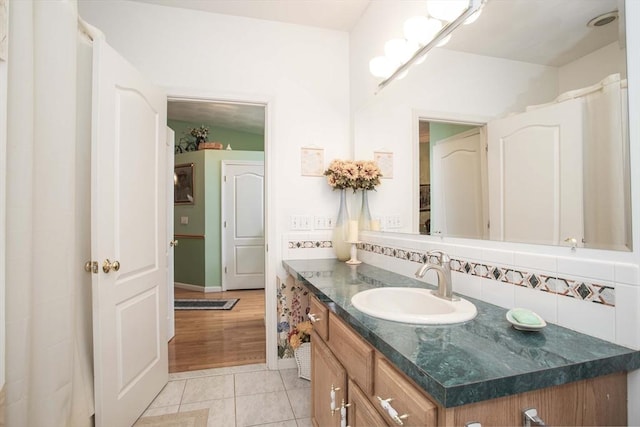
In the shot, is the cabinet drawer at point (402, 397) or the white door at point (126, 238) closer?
the cabinet drawer at point (402, 397)

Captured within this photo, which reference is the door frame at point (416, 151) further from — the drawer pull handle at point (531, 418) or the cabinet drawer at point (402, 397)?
the drawer pull handle at point (531, 418)

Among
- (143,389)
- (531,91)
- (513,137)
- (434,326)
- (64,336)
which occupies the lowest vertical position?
(143,389)

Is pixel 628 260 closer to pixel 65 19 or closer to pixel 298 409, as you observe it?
pixel 298 409

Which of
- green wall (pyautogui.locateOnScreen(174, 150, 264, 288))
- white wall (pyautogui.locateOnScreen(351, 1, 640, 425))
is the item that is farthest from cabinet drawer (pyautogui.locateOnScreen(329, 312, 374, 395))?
green wall (pyautogui.locateOnScreen(174, 150, 264, 288))

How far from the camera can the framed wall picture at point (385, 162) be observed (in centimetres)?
198

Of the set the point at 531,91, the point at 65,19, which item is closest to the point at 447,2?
the point at 531,91

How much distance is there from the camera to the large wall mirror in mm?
831

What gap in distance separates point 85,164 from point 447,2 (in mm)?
1910

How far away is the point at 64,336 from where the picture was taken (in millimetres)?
1294

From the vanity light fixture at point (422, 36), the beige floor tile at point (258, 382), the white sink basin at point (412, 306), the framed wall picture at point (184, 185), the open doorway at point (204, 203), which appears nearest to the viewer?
the white sink basin at point (412, 306)

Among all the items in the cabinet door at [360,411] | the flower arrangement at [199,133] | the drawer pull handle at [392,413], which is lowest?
the cabinet door at [360,411]

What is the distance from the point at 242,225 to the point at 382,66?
3.53 m

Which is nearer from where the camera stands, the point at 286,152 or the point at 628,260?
A: the point at 628,260

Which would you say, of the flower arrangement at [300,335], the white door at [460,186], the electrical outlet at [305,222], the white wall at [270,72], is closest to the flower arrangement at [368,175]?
the white wall at [270,72]
